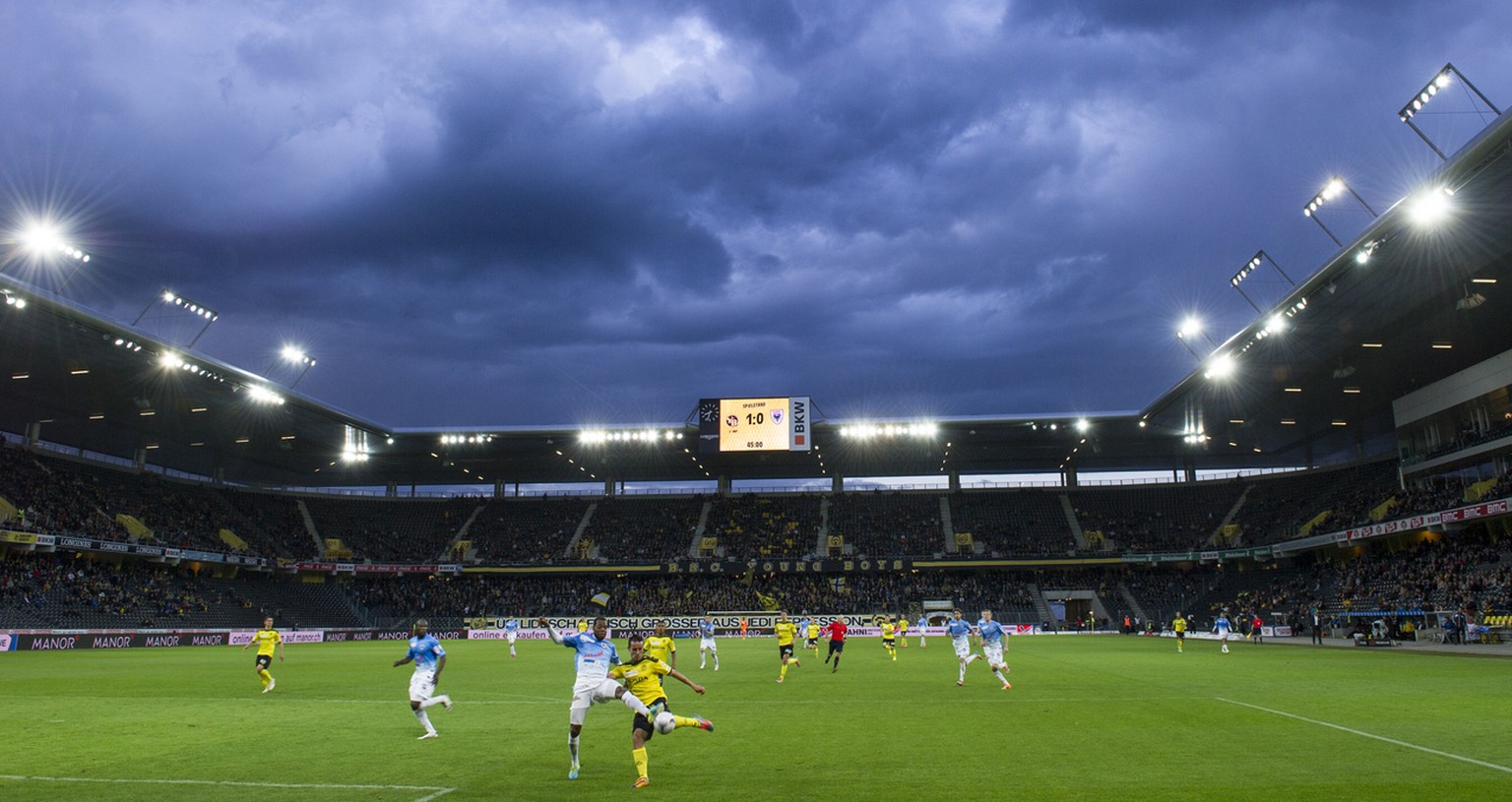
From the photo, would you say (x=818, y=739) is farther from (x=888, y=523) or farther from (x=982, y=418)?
A: (x=888, y=523)

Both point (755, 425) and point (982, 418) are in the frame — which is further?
point (982, 418)

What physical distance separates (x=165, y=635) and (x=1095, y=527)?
66.9 metres

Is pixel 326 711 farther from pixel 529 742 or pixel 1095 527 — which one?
pixel 1095 527

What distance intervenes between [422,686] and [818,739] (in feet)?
21.1

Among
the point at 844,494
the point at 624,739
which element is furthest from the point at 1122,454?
the point at 624,739

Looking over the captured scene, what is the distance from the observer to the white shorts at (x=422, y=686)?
1471 cm

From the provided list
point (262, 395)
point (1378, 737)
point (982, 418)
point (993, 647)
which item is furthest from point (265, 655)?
point (982, 418)

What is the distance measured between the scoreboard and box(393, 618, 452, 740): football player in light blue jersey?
46254 millimetres

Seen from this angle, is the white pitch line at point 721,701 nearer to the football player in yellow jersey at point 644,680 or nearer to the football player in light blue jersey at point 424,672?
the football player in light blue jersey at point 424,672

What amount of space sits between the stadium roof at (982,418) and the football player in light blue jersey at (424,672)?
30.9 meters

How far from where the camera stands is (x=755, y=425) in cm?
6241

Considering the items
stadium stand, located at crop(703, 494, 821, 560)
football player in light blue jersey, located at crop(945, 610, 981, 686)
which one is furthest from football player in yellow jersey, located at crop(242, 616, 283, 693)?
stadium stand, located at crop(703, 494, 821, 560)

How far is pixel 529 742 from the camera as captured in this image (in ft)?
46.7

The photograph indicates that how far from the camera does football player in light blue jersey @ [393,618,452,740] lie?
48.3ft
